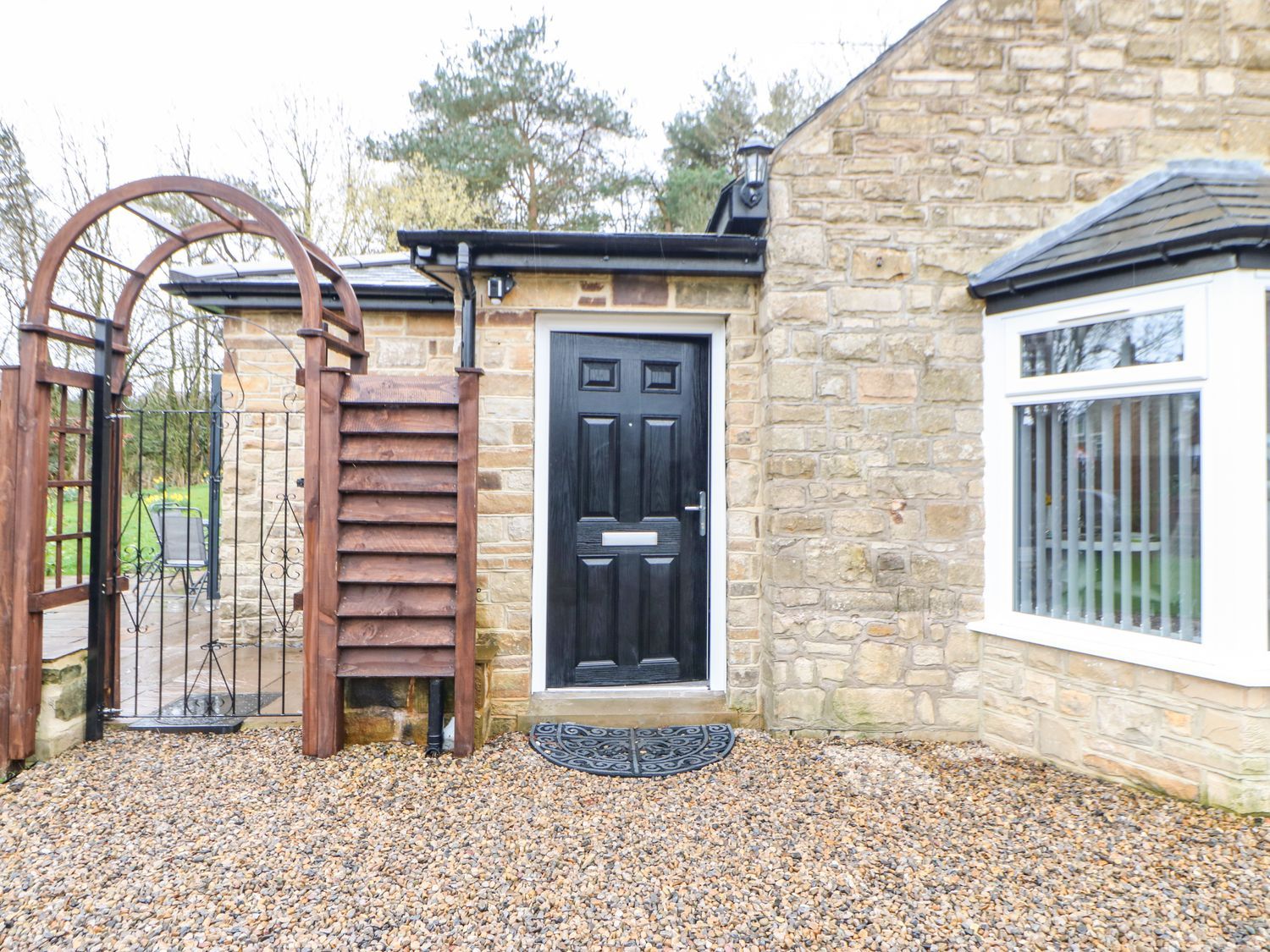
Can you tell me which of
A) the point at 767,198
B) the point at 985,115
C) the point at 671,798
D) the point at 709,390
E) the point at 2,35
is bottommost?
the point at 671,798

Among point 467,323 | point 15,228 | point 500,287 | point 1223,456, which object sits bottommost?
point 1223,456

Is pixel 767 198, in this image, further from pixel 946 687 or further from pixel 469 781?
pixel 469 781

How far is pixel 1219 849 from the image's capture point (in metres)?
2.78

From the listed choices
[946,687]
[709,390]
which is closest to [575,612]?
[709,390]

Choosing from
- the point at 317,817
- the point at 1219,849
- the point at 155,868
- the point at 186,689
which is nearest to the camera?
the point at 155,868

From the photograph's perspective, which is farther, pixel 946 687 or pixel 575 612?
pixel 575 612

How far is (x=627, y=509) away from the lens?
4.34 metres

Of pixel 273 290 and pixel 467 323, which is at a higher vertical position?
pixel 273 290

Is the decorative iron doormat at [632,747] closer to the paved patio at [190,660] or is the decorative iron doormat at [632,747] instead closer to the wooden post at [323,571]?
the wooden post at [323,571]

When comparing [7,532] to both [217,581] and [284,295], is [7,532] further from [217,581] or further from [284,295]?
[217,581]

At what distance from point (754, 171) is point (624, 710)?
128 inches

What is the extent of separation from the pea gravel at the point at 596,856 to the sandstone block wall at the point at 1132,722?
0.13 metres

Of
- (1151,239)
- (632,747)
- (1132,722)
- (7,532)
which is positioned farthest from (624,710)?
(1151,239)

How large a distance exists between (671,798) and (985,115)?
4.14 metres
